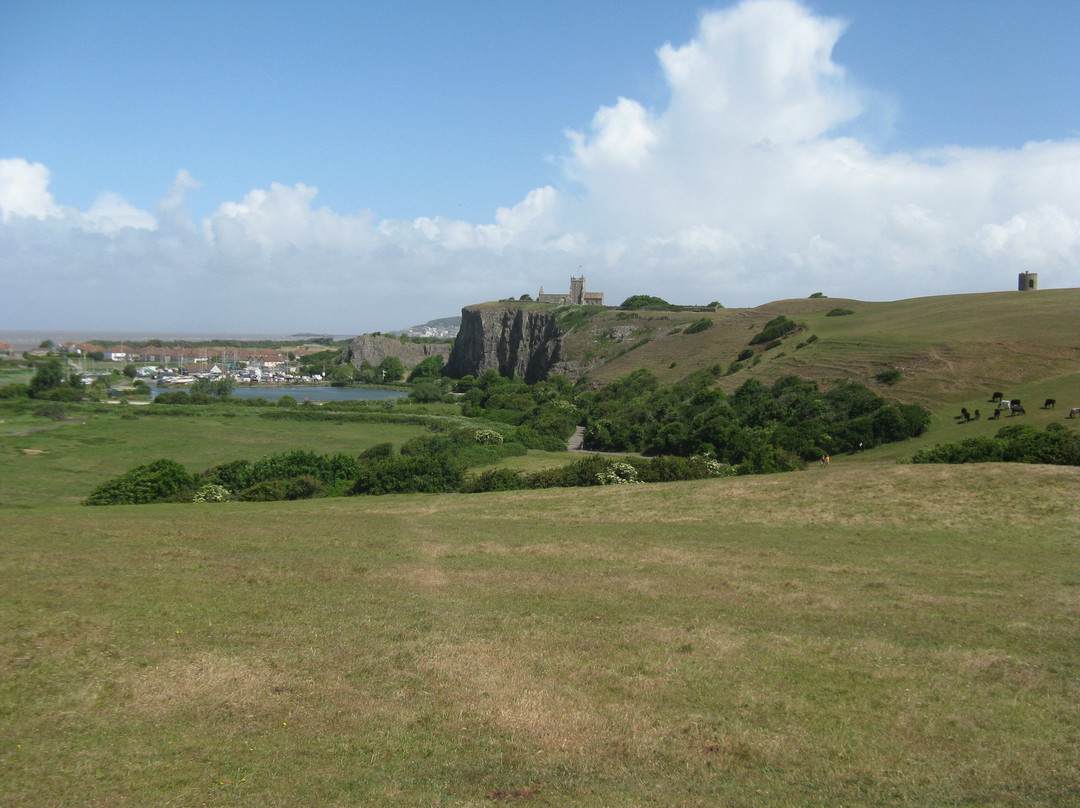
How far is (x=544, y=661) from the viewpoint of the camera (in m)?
9.96

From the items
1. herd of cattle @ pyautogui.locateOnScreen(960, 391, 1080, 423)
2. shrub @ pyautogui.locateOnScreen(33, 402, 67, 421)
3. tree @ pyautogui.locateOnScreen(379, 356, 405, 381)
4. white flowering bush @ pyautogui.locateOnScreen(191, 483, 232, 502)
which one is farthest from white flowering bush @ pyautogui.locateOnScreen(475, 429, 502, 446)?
tree @ pyautogui.locateOnScreen(379, 356, 405, 381)

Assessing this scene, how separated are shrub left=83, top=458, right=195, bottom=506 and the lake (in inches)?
3362

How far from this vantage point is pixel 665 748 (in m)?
7.83

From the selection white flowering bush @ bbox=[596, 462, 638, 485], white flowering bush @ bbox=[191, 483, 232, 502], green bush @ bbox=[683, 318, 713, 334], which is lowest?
white flowering bush @ bbox=[191, 483, 232, 502]

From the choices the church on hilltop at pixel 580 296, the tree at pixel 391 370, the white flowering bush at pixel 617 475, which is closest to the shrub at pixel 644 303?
the church on hilltop at pixel 580 296

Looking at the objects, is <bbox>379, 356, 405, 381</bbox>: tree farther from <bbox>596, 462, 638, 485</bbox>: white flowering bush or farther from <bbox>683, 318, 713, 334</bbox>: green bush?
<bbox>596, 462, 638, 485</bbox>: white flowering bush


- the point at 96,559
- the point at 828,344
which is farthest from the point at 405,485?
the point at 828,344

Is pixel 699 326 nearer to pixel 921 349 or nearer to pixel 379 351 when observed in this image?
pixel 921 349

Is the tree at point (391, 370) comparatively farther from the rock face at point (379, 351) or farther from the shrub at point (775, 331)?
the shrub at point (775, 331)

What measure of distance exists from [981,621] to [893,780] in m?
6.03

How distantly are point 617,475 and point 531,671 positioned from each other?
2362 cm

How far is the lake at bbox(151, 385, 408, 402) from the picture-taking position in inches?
4729

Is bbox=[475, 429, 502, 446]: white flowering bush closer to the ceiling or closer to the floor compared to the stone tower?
closer to the floor

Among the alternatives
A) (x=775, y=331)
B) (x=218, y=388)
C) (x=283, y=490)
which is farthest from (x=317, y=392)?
(x=283, y=490)
